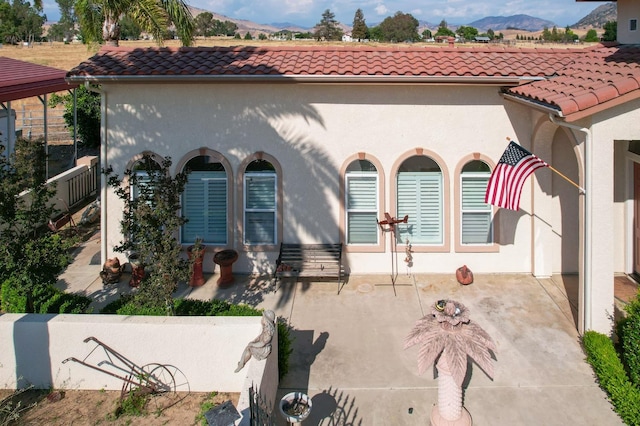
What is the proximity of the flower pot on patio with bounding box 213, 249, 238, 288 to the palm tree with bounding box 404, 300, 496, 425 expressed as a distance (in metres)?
5.77

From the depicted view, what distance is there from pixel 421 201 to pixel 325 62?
12.1 ft

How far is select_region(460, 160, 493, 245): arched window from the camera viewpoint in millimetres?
12219

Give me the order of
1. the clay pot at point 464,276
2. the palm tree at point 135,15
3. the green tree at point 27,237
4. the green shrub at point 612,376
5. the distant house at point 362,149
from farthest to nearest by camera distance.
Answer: the palm tree at point 135,15 < the clay pot at point 464,276 < the distant house at point 362,149 < the green tree at point 27,237 < the green shrub at point 612,376

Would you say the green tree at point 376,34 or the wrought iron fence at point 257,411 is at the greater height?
the green tree at point 376,34

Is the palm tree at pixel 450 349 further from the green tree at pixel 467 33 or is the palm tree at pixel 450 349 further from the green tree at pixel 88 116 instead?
the green tree at pixel 467 33

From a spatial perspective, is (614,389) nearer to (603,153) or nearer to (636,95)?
(603,153)

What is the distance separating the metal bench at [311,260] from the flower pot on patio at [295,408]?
191 inches

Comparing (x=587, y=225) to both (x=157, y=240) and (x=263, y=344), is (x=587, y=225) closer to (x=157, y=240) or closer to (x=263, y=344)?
(x=263, y=344)

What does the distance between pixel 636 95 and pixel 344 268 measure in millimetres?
6638

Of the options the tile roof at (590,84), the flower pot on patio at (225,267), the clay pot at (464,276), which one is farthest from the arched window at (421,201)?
the flower pot on patio at (225,267)

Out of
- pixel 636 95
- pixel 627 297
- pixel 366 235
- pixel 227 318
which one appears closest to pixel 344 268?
pixel 366 235

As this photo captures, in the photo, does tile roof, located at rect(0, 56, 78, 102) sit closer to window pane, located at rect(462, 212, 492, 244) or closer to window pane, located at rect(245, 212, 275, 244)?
window pane, located at rect(245, 212, 275, 244)

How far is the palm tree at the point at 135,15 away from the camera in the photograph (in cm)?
1864

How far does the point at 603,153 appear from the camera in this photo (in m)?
8.81
